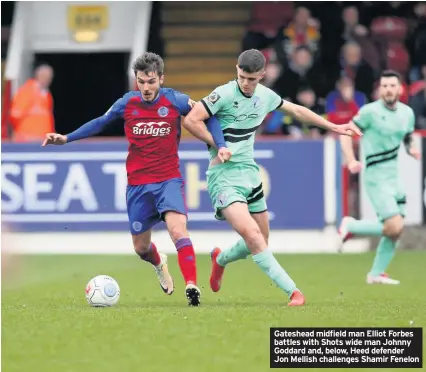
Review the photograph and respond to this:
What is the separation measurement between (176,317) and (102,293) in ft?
4.57

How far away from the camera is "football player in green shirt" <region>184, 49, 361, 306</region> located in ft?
35.1

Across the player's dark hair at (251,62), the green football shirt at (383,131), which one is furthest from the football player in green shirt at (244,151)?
the green football shirt at (383,131)

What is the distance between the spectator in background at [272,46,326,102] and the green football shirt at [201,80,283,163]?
8.92 m

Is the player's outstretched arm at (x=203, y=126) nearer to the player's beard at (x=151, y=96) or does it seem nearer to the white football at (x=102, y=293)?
the player's beard at (x=151, y=96)

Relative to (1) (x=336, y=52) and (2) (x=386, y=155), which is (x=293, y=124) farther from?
(2) (x=386, y=155)

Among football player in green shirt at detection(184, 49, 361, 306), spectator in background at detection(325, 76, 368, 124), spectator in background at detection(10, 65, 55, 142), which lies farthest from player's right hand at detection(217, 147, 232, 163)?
spectator in background at detection(10, 65, 55, 142)

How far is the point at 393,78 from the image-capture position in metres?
13.7

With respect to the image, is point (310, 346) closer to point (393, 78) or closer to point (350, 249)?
point (393, 78)

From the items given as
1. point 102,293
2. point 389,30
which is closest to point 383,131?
point 102,293

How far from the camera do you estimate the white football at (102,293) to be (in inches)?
428

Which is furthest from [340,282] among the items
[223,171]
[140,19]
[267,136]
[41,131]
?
[140,19]

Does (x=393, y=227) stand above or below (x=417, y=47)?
below

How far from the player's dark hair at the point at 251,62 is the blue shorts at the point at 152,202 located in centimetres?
120

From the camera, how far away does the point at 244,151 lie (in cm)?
1109
